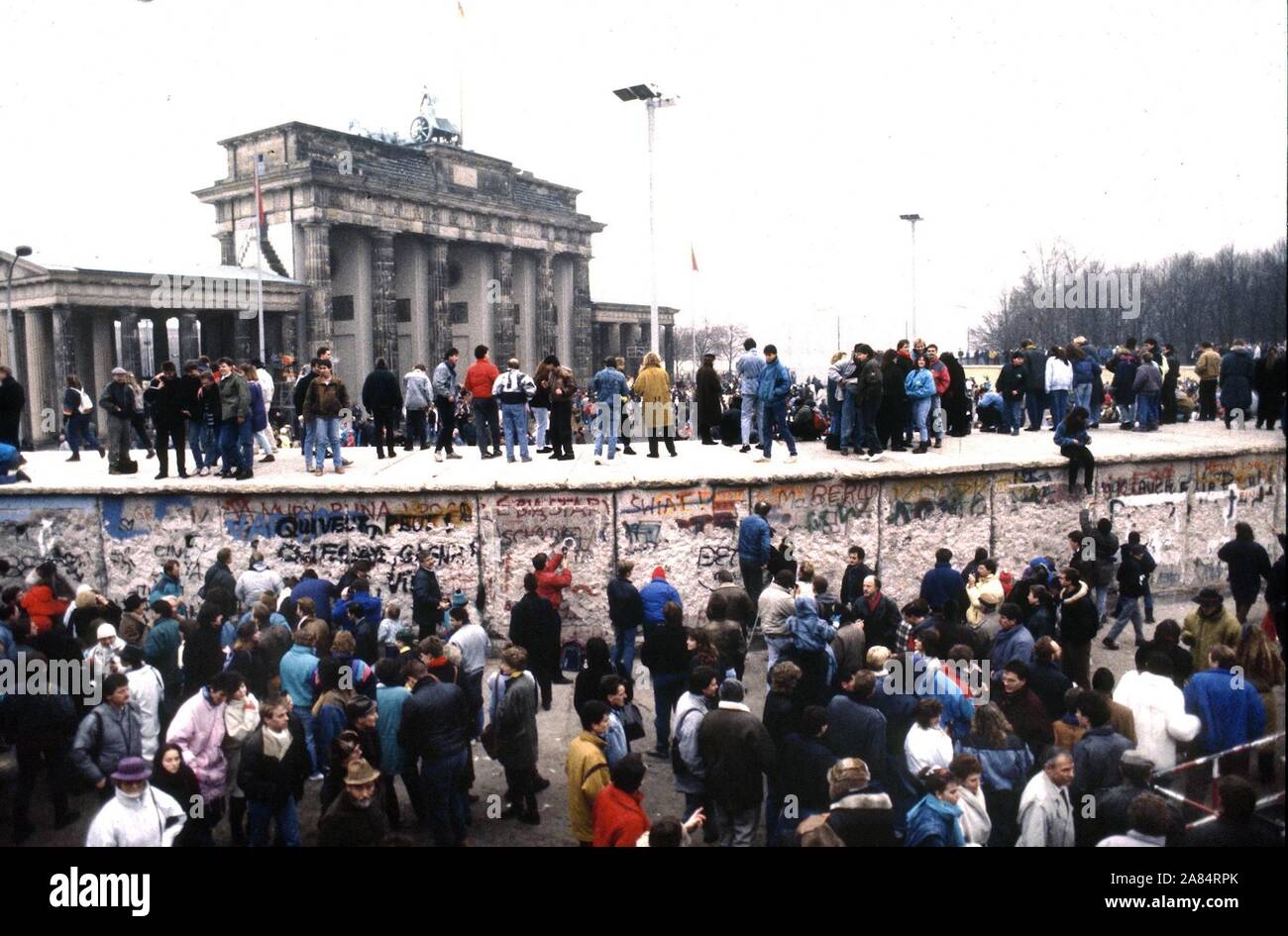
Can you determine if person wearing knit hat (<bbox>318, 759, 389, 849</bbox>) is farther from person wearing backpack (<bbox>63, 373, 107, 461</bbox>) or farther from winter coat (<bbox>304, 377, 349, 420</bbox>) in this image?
person wearing backpack (<bbox>63, 373, 107, 461</bbox>)

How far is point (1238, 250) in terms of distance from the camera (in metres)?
12.8

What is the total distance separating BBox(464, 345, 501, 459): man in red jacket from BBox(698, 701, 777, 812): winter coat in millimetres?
7444

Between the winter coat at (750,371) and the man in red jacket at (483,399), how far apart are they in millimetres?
3409

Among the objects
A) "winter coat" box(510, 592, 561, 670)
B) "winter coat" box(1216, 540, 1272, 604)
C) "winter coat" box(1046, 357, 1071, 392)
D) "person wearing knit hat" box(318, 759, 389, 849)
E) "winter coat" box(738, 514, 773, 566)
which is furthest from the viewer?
"winter coat" box(1046, 357, 1071, 392)

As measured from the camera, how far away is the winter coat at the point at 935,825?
581 cm

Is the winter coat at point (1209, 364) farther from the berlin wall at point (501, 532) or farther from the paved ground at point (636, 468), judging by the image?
the berlin wall at point (501, 532)

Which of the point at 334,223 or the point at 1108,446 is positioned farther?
the point at 334,223

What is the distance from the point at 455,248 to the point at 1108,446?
41.0 metres

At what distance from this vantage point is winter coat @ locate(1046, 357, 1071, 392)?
1474 cm

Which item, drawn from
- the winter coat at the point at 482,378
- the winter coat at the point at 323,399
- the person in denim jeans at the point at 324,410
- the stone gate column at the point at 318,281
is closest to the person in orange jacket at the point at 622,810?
the person in denim jeans at the point at 324,410

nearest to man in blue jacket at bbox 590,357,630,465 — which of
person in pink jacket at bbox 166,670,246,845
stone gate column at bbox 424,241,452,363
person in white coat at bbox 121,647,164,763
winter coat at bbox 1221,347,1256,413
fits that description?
person in white coat at bbox 121,647,164,763

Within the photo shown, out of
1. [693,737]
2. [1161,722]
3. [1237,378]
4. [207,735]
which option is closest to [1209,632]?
[1161,722]
